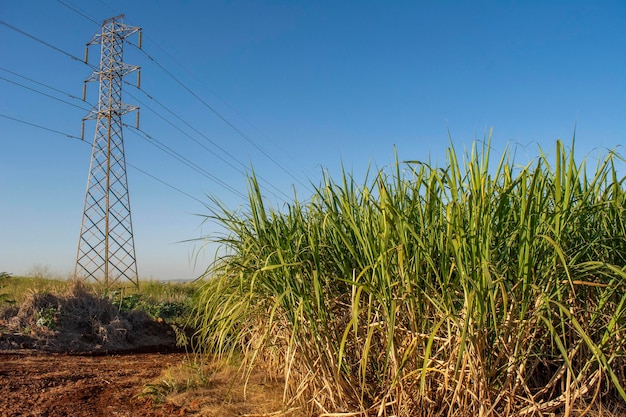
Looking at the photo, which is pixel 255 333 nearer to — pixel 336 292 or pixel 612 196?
pixel 336 292

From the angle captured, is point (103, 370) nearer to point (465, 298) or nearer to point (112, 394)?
point (112, 394)

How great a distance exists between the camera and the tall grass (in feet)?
7.89

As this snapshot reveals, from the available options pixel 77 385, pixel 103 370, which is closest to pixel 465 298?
pixel 77 385

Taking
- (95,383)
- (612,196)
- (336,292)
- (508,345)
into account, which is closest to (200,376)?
(95,383)

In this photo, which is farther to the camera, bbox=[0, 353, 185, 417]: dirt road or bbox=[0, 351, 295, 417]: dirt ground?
bbox=[0, 353, 185, 417]: dirt road

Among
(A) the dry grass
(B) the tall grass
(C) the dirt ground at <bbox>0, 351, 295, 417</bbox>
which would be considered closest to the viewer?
(B) the tall grass

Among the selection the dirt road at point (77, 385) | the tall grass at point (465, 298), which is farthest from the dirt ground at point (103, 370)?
the tall grass at point (465, 298)

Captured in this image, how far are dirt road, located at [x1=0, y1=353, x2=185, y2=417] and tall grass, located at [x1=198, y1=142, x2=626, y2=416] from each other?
133cm

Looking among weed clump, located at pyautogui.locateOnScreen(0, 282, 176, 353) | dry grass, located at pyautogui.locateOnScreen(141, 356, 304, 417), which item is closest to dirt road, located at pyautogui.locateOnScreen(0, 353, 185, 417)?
dry grass, located at pyautogui.locateOnScreen(141, 356, 304, 417)

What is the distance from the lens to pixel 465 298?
2.38 meters

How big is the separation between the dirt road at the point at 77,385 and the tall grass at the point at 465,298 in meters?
1.33

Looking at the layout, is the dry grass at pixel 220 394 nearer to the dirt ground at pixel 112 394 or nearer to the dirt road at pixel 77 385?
the dirt ground at pixel 112 394

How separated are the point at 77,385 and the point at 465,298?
344 cm

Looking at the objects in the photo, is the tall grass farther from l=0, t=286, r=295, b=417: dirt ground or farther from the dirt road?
the dirt road
